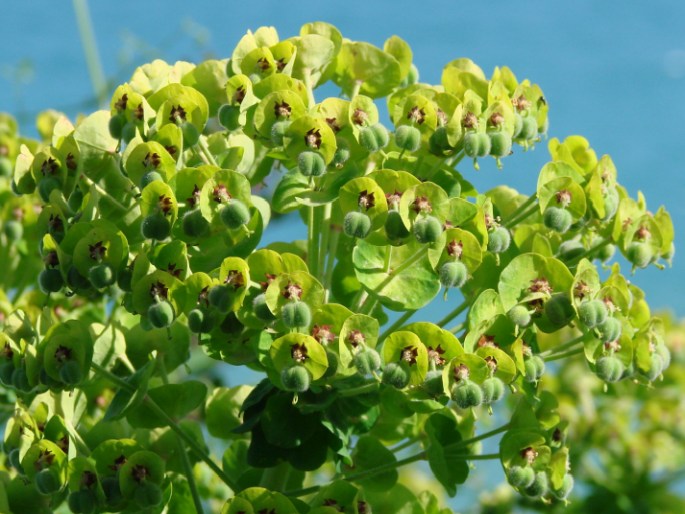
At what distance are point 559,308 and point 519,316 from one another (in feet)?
0.31

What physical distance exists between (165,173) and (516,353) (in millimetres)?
784

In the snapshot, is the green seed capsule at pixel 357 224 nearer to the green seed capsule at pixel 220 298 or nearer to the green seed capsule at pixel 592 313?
the green seed capsule at pixel 220 298

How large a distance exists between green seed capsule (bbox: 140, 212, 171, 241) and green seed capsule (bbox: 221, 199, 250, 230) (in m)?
0.11

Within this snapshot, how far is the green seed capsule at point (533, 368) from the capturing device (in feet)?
7.36

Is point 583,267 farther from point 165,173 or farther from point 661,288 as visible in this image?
point 661,288

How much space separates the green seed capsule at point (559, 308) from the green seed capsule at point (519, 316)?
0.19ft

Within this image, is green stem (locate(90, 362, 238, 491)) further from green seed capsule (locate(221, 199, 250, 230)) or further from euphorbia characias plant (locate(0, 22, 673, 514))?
green seed capsule (locate(221, 199, 250, 230))

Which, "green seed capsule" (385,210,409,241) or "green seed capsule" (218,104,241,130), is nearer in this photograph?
"green seed capsule" (385,210,409,241)

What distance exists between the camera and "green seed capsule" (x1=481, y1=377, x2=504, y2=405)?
2.14m

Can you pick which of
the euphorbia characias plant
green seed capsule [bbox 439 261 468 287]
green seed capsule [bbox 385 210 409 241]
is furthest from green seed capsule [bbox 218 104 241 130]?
green seed capsule [bbox 439 261 468 287]

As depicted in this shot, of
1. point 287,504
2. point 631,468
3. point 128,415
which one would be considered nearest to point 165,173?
point 128,415

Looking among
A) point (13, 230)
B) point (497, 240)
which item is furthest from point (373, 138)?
point (13, 230)

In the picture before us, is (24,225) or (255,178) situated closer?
(255,178)

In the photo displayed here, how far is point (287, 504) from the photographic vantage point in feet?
7.45
